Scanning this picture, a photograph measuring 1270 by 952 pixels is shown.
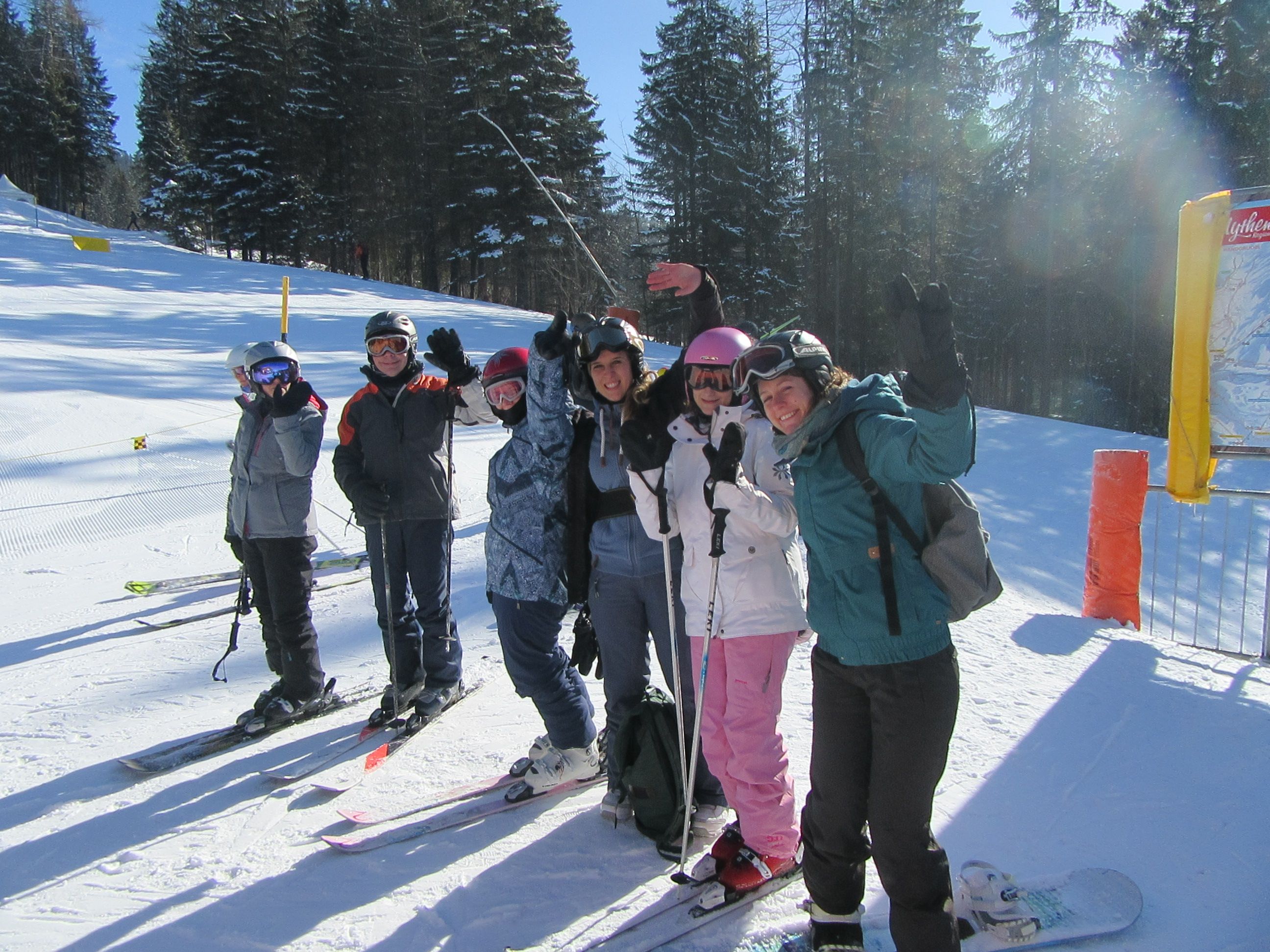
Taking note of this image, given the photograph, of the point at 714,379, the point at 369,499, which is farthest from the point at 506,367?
the point at 369,499

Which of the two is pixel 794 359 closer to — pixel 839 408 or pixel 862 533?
pixel 839 408

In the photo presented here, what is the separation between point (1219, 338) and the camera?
4.71m

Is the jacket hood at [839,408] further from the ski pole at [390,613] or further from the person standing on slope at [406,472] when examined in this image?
the ski pole at [390,613]

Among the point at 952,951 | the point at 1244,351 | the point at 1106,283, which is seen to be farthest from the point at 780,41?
the point at 952,951

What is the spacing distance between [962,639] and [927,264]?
24.1 meters

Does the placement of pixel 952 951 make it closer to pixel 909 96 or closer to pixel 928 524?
pixel 928 524

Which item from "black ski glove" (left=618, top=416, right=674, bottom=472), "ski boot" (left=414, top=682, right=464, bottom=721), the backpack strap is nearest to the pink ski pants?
the backpack strap

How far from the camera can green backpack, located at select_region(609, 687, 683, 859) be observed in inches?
107

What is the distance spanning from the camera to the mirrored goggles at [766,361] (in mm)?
2098

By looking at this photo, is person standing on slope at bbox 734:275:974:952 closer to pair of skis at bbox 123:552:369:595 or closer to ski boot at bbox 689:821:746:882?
ski boot at bbox 689:821:746:882

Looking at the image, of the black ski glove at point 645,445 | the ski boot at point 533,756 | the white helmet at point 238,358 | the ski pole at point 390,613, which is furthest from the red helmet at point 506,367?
the white helmet at point 238,358

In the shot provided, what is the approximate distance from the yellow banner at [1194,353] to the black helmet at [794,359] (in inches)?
146

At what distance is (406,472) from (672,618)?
1713 millimetres

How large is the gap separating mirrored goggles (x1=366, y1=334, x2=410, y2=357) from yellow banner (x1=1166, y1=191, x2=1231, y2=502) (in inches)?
176
